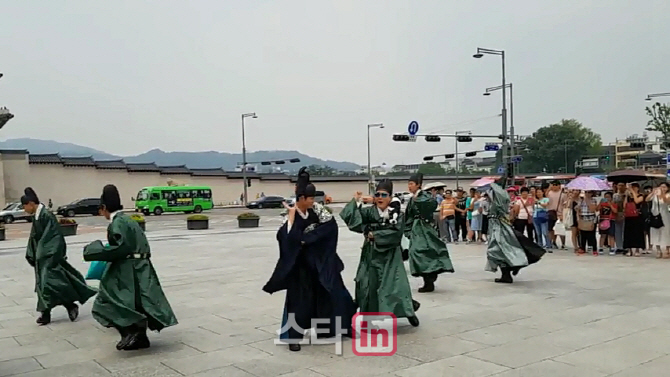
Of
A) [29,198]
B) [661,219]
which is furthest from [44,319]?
[661,219]

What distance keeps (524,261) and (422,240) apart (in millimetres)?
1814

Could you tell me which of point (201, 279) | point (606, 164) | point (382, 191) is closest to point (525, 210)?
point (201, 279)

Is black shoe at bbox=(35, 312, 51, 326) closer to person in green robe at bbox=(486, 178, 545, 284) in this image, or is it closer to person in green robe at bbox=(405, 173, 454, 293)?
person in green robe at bbox=(405, 173, 454, 293)

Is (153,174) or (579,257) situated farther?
(153,174)

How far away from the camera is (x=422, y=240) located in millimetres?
8367

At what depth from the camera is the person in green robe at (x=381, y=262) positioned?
20.5ft

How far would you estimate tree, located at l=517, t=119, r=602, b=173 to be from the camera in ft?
290

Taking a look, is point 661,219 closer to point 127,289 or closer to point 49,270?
point 127,289

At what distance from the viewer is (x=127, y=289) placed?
5680 millimetres

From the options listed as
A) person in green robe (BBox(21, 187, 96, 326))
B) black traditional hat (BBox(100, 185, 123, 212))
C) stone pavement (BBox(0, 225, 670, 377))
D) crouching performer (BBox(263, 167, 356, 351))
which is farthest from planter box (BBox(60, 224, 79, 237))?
crouching performer (BBox(263, 167, 356, 351))

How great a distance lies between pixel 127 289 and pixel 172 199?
42559 mm

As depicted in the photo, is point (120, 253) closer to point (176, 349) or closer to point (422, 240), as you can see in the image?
point (176, 349)

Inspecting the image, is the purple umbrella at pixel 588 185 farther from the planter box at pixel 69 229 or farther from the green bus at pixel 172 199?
the green bus at pixel 172 199

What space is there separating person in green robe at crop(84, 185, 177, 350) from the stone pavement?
29cm
